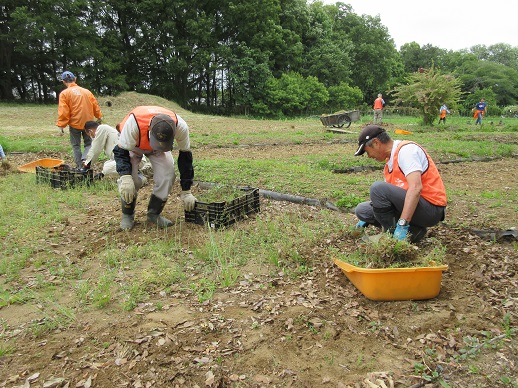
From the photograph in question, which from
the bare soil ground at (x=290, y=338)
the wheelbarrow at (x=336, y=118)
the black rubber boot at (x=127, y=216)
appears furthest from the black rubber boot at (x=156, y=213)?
the wheelbarrow at (x=336, y=118)

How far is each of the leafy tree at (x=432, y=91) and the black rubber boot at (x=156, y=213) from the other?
1408 centimetres

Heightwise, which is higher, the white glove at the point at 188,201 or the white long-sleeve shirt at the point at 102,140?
the white long-sleeve shirt at the point at 102,140

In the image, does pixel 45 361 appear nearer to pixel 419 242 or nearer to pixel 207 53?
pixel 419 242

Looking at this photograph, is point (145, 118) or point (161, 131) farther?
point (145, 118)

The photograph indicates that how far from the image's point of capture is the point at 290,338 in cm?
246

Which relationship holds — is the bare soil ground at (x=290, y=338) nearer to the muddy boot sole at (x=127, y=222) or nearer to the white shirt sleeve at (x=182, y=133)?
the muddy boot sole at (x=127, y=222)

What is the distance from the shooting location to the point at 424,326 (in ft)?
8.36

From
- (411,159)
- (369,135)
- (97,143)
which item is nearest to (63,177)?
(97,143)

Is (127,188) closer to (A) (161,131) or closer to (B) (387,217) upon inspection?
(A) (161,131)

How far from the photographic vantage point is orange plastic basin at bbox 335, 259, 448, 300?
2.67 m

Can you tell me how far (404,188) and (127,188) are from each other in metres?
2.71

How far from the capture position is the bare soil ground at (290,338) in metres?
2.14

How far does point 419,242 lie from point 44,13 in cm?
2776

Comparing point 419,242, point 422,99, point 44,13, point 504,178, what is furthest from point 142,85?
point 419,242
